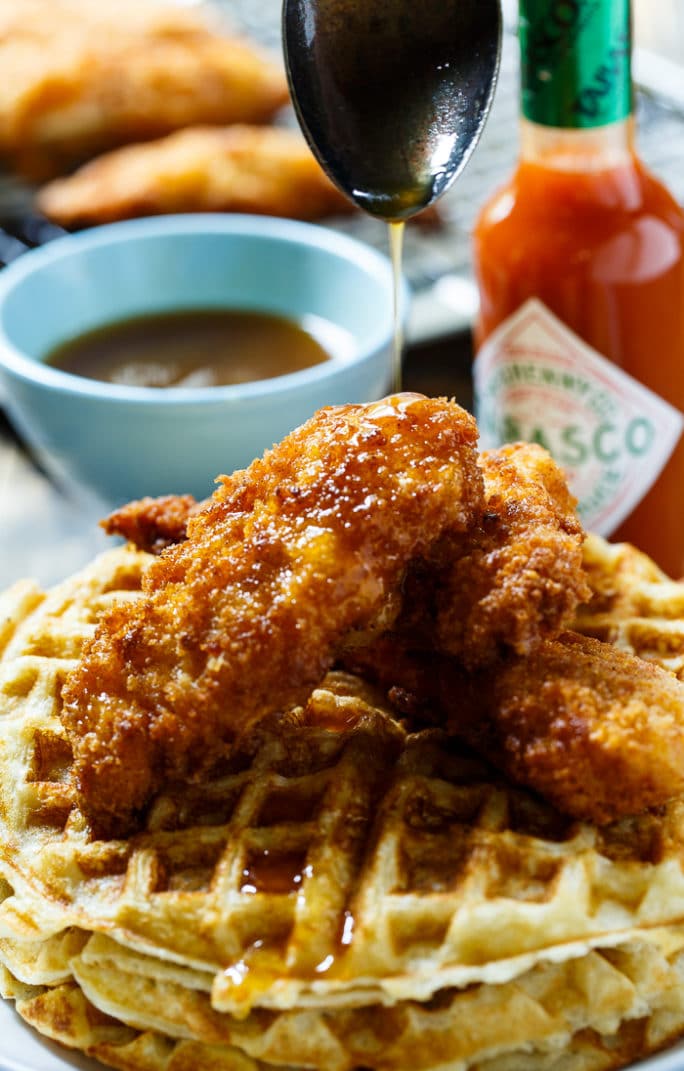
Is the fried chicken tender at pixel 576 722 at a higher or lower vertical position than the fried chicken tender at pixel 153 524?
higher

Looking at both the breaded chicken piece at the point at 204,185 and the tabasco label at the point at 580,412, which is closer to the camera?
the tabasco label at the point at 580,412

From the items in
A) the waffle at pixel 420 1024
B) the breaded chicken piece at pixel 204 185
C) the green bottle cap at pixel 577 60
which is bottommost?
the breaded chicken piece at pixel 204 185

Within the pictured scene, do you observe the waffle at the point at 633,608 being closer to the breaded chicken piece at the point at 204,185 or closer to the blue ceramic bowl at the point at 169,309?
the blue ceramic bowl at the point at 169,309

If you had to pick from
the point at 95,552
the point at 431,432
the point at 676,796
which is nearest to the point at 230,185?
the point at 95,552

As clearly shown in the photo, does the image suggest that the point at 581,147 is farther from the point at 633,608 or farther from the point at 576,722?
the point at 576,722

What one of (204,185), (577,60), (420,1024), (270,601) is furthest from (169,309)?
(420,1024)

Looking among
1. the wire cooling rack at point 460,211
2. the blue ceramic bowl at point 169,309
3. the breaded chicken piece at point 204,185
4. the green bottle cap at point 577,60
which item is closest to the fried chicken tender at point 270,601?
the green bottle cap at point 577,60

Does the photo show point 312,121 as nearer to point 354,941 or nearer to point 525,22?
point 525,22
